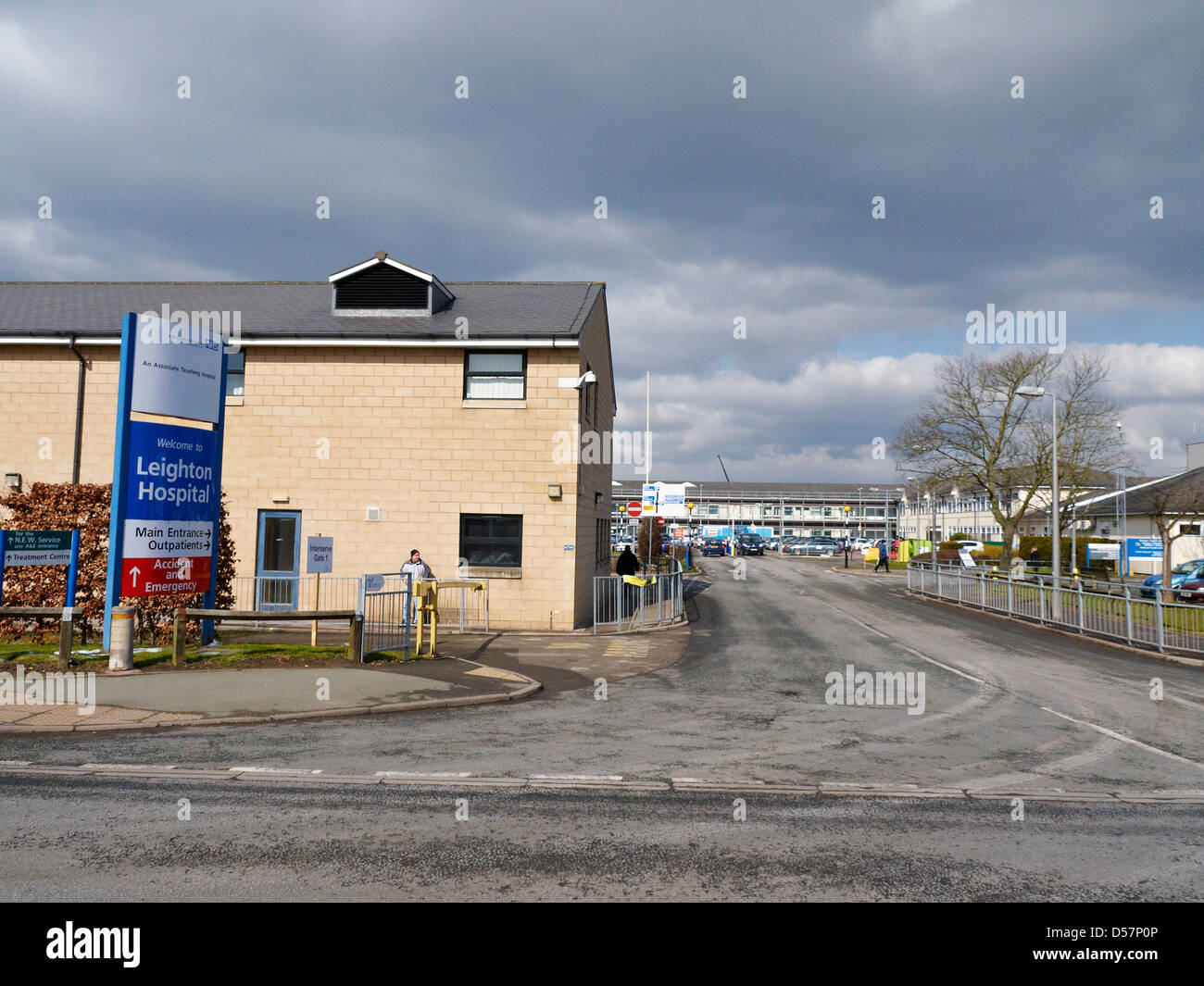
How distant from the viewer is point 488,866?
4.90 metres

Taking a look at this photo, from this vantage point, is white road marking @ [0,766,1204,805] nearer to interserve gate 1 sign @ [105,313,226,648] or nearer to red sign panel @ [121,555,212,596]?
red sign panel @ [121,555,212,596]

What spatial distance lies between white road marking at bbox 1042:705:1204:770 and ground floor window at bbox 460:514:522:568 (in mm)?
11054

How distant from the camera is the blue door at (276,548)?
61.2 ft

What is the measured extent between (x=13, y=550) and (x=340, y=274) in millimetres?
10285

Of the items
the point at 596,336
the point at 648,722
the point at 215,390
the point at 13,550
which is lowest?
the point at 648,722

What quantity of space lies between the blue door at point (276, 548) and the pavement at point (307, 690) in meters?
6.26

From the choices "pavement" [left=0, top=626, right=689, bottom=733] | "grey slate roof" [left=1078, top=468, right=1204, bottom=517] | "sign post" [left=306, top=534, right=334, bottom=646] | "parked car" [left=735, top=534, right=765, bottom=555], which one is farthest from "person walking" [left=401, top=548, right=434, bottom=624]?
"parked car" [left=735, top=534, right=765, bottom=555]

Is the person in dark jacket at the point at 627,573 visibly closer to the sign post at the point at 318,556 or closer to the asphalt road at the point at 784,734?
the asphalt road at the point at 784,734

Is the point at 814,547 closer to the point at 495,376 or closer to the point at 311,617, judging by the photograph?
the point at 495,376

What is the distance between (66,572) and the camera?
1373cm

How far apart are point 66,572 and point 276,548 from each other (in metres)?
5.50

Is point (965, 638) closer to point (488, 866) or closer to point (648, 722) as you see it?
point (648, 722)

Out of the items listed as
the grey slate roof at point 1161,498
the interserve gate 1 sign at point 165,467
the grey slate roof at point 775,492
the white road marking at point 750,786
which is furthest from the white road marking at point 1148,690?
the grey slate roof at point 775,492
